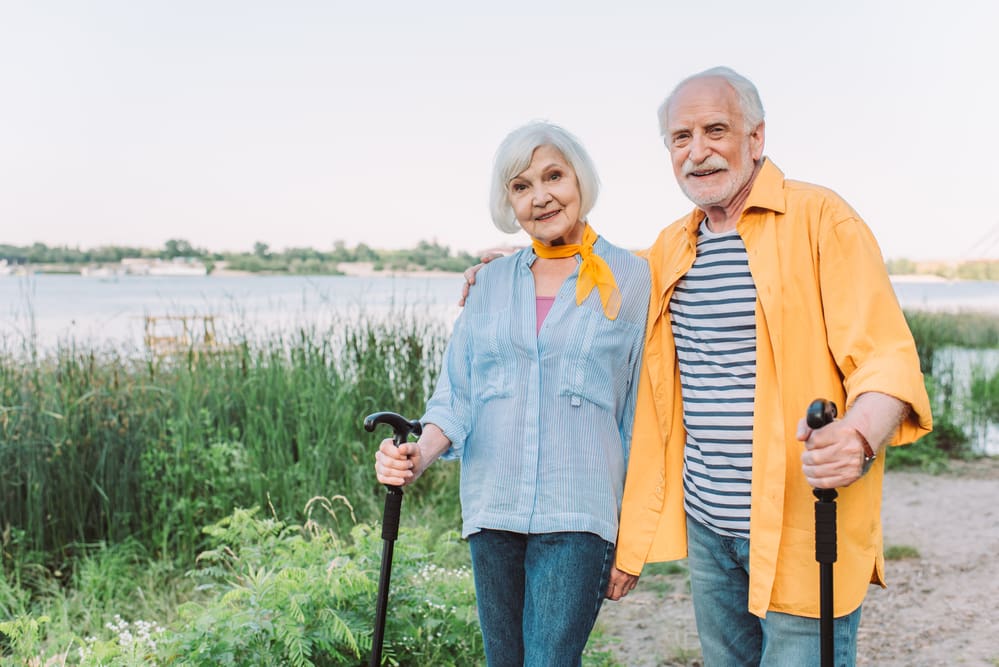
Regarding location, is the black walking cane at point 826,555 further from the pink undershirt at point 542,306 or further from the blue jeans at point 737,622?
the pink undershirt at point 542,306

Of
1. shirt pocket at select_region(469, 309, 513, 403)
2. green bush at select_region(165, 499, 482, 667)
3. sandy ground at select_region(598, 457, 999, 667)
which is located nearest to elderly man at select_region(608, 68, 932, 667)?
shirt pocket at select_region(469, 309, 513, 403)

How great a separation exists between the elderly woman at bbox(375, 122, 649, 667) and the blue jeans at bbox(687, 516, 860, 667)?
0.63ft

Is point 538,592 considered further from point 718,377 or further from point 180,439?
point 180,439

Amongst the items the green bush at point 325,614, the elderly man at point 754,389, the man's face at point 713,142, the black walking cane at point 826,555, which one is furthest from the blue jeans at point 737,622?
the green bush at point 325,614

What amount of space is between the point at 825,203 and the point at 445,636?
7.07ft

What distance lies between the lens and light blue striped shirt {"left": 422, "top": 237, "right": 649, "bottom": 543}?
7.13ft

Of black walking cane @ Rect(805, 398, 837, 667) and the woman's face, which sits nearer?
black walking cane @ Rect(805, 398, 837, 667)

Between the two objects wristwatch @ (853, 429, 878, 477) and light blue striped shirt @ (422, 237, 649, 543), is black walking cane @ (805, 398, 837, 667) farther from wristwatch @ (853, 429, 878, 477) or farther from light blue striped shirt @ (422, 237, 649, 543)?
light blue striped shirt @ (422, 237, 649, 543)

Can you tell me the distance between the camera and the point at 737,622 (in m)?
2.18

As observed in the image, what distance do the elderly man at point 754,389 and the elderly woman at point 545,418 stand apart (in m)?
0.09

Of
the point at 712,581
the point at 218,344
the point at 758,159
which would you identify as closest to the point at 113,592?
the point at 218,344

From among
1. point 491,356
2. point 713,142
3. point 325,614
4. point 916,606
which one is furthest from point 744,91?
point 916,606

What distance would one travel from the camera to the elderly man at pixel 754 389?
188 cm

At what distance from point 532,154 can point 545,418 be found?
0.67 metres
